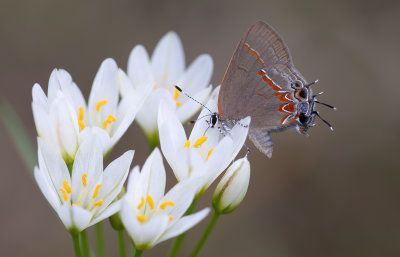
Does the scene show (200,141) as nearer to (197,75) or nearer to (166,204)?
(166,204)

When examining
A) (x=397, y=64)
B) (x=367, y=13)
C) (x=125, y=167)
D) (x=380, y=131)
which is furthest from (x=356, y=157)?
(x=125, y=167)

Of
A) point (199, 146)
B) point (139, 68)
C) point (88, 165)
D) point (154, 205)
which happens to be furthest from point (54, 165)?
point (139, 68)

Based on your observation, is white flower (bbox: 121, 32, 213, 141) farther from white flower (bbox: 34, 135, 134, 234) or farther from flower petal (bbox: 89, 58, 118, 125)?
white flower (bbox: 34, 135, 134, 234)

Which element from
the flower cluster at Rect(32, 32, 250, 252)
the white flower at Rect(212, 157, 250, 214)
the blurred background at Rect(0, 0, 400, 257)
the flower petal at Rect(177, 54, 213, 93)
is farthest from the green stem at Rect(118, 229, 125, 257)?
the blurred background at Rect(0, 0, 400, 257)

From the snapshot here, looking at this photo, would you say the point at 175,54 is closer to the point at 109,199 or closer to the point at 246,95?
the point at 246,95

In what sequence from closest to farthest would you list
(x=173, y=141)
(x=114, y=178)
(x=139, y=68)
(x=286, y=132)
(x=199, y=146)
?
(x=114, y=178) → (x=173, y=141) → (x=199, y=146) → (x=139, y=68) → (x=286, y=132)

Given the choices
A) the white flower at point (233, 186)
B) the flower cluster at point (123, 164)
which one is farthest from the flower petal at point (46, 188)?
the white flower at point (233, 186)

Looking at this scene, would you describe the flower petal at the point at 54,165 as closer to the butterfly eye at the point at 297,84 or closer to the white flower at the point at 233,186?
the white flower at the point at 233,186
